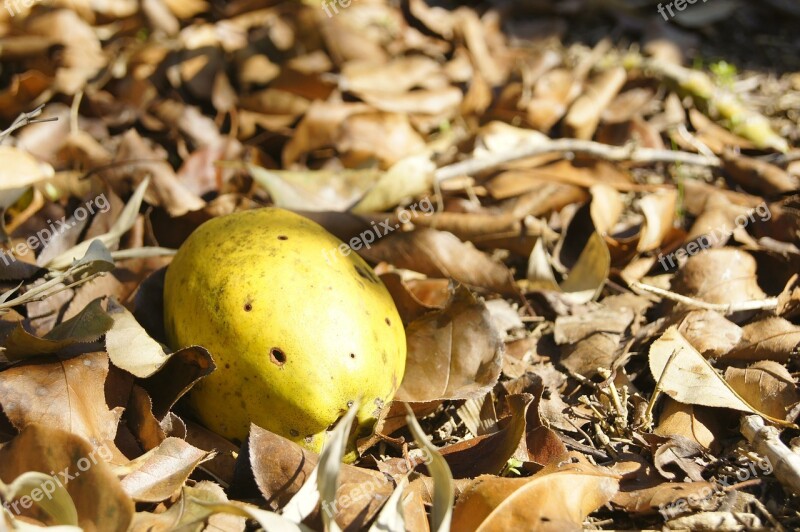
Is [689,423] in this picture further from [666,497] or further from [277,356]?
[277,356]

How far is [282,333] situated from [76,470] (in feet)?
1.37

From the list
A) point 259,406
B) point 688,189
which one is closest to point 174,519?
point 259,406

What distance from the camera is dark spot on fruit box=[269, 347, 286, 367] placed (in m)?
1.43

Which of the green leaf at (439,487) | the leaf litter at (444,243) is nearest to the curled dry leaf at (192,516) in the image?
the leaf litter at (444,243)

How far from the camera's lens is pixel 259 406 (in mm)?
1457

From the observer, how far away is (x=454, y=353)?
66.8 inches

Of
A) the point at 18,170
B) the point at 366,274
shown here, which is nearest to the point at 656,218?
the point at 366,274

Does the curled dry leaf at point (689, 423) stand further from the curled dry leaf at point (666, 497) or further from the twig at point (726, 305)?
the twig at point (726, 305)

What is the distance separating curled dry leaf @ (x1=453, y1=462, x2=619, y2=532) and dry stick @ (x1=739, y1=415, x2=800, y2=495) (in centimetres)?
32

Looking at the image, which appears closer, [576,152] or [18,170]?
[18,170]

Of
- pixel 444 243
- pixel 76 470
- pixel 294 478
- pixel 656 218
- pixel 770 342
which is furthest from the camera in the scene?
pixel 656 218

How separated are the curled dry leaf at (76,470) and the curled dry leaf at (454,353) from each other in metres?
0.63

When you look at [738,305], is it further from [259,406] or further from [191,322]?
[191,322]

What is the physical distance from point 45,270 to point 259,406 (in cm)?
73
